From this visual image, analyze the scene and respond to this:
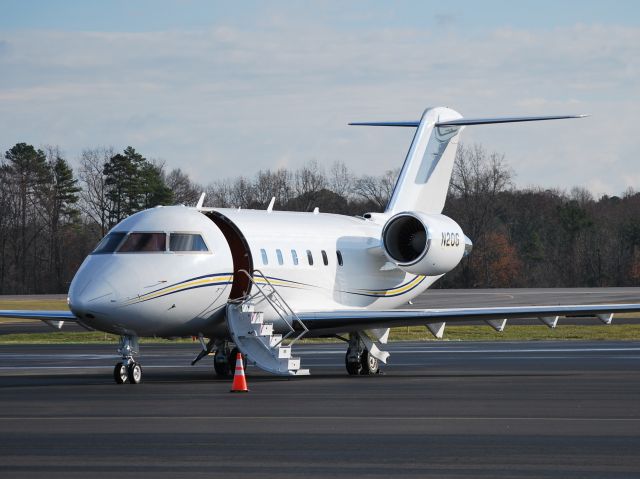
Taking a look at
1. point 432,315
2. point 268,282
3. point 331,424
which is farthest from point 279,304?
point 331,424

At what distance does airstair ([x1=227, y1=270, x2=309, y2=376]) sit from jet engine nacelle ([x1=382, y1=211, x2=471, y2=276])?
11.6 ft

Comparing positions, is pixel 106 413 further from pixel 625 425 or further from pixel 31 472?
pixel 625 425

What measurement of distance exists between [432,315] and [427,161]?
7678 millimetres

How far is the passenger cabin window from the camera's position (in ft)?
72.4

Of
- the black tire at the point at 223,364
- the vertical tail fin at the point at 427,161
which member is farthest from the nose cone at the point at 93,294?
the vertical tail fin at the point at 427,161

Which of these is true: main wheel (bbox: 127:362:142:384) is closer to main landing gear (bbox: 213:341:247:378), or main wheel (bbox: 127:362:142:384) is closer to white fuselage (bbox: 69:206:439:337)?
white fuselage (bbox: 69:206:439:337)

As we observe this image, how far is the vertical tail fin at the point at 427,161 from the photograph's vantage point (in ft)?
99.1

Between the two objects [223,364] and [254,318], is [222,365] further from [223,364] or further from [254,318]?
[254,318]

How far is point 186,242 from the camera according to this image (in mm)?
22719

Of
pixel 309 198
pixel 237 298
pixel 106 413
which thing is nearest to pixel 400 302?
pixel 237 298

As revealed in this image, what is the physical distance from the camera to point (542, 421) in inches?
569

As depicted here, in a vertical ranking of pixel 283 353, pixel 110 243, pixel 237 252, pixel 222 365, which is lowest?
pixel 222 365

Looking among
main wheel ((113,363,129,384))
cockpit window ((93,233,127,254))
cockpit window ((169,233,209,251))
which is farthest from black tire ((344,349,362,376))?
cockpit window ((93,233,127,254))

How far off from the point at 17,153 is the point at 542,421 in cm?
9460
